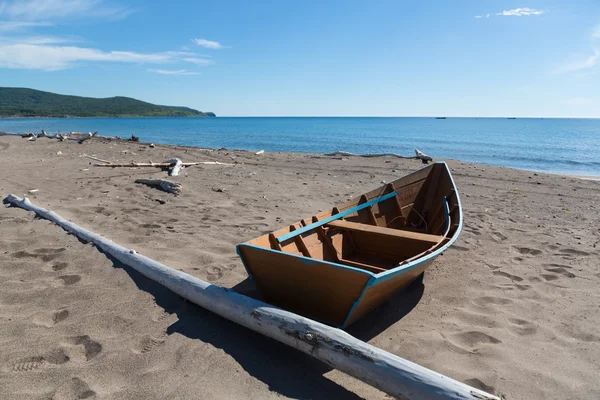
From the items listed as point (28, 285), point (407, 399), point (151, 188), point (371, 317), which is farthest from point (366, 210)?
point (151, 188)

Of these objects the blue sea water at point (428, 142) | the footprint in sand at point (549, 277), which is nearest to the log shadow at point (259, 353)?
the footprint in sand at point (549, 277)

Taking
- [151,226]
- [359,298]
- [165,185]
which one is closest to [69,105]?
[165,185]

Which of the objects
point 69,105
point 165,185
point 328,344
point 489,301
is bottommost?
point 489,301

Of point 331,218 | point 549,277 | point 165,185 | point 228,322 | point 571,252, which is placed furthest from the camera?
point 165,185

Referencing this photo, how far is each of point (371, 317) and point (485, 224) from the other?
4.28 meters

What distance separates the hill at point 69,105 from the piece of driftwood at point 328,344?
154m

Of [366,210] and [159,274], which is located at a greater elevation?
[366,210]

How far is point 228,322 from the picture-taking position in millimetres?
3537

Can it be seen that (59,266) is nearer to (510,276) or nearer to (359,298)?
(359,298)

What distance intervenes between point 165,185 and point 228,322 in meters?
6.00

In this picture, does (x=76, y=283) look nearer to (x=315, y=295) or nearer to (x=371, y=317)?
(x=315, y=295)

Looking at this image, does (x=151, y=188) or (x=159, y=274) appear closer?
(x=159, y=274)

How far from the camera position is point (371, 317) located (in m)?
3.79

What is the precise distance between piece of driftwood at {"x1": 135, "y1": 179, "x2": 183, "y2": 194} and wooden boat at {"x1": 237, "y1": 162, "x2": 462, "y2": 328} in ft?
15.5
